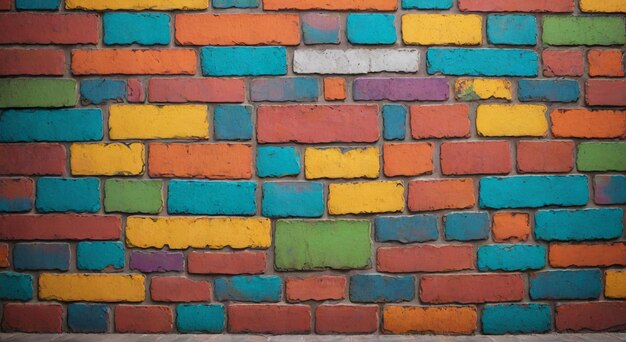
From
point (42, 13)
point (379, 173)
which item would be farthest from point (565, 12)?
point (42, 13)

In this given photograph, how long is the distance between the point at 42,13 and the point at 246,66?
1.96ft

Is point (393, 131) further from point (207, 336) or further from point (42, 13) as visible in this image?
point (42, 13)

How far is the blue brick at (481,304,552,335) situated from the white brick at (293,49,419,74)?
2.43ft

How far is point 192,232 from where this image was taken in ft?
4.07

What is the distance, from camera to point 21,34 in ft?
4.10

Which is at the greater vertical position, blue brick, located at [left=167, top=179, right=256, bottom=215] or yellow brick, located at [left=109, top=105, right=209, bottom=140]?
yellow brick, located at [left=109, top=105, right=209, bottom=140]

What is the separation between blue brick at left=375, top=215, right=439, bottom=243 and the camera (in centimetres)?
125

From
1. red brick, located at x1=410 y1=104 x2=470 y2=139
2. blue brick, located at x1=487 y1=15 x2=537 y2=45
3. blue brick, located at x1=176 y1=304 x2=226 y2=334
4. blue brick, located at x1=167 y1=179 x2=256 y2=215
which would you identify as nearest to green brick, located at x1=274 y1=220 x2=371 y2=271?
blue brick, located at x1=167 y1=179 x2=256 y2=215

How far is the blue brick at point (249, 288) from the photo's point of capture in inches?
49.0

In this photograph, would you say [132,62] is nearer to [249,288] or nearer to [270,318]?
[249,288]

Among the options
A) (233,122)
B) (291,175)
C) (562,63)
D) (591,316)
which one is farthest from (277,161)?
(591,316)

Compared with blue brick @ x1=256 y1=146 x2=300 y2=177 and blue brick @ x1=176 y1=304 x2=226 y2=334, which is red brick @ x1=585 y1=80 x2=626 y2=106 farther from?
blue brick @ x1=176 y1=304 x2=226 y2=334

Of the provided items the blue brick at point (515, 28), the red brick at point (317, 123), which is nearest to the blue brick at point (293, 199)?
the red brick at point (317, 123)

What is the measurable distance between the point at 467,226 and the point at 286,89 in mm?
645
